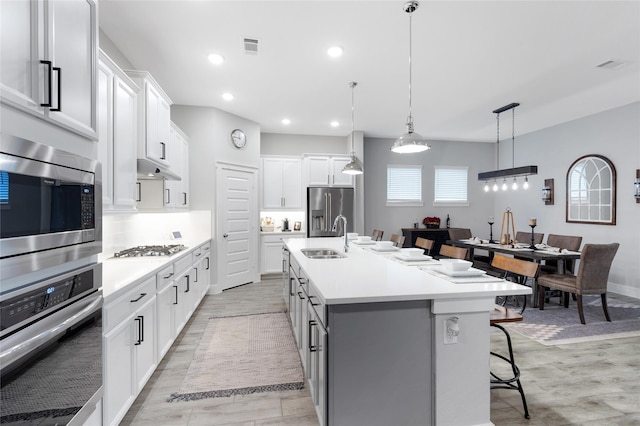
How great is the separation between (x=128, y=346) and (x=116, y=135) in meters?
1.48

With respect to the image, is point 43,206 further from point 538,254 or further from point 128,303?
point 538,254

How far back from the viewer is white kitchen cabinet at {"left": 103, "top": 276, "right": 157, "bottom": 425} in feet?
5.65

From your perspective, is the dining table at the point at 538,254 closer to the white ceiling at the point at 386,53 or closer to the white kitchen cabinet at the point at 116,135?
the white ceiling at the point at 386,53

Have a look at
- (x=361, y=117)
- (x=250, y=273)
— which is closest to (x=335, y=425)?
(x=250, y=273)

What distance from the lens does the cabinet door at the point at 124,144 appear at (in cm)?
230

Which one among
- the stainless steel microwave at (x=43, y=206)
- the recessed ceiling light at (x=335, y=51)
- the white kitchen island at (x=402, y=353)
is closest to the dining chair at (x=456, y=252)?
the white kitchen island at (x=402, y=353)

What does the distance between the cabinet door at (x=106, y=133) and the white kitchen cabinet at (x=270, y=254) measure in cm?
425

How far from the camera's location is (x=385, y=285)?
189 centimetres

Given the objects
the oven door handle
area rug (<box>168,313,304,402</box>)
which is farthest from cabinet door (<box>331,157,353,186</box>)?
the oven door handle

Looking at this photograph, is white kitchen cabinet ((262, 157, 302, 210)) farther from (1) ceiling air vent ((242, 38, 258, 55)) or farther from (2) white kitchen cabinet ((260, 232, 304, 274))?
(1) ceiling air vent ((242, 38, 258, 55))

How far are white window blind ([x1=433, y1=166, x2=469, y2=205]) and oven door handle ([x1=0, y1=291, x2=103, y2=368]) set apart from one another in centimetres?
741

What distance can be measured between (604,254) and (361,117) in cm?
403

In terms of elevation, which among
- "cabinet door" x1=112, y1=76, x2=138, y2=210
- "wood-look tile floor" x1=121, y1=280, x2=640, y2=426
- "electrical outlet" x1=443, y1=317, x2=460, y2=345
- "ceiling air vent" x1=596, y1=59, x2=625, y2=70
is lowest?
"wood-look tile floor" x1=121, y1=280, x2=640, y2=426

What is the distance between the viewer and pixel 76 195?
1.30 m
